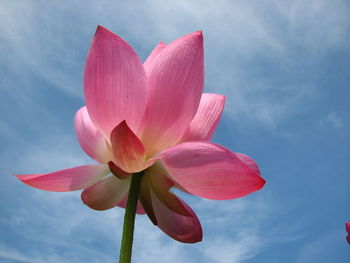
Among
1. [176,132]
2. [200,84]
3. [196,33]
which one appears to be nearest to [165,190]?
[176,132]

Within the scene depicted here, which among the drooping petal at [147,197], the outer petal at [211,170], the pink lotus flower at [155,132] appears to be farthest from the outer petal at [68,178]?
the outer petal at [211,170]

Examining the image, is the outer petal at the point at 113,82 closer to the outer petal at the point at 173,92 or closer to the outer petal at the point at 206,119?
the outer petal at the point at 173,92

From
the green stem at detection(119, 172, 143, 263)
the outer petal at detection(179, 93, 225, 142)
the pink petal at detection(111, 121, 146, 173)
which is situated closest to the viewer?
the green stem at detection(119, 172, 143, 263)

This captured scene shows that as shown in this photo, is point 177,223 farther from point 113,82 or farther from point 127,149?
point 113,82

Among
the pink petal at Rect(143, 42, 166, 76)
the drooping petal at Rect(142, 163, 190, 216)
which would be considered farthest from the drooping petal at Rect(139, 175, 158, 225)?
the pink petal at Rect(143, 42, 166, 76)

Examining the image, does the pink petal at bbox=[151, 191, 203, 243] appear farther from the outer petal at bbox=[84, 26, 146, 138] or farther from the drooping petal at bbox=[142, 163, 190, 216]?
the outer petal at bbox=[84, 26, 146, 138]

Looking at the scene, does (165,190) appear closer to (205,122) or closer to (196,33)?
(205,122)

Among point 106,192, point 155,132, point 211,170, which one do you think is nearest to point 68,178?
point 106,192
